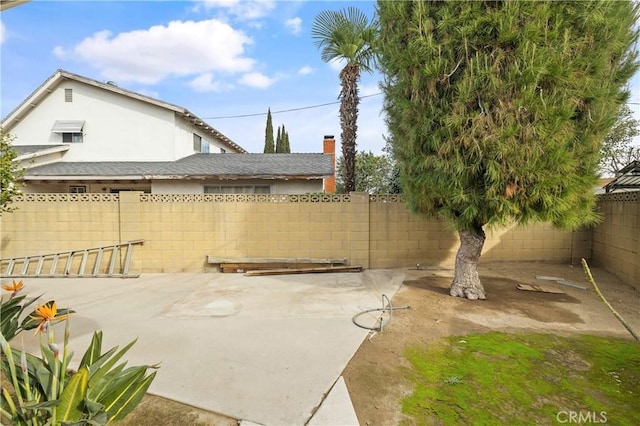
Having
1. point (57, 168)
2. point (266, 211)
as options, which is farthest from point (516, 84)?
point (57, 168)

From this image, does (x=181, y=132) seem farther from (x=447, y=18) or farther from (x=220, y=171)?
(x=447, y=18)

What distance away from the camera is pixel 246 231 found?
8570mm

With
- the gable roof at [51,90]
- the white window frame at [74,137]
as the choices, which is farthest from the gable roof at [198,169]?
the gable roof at [51,90]

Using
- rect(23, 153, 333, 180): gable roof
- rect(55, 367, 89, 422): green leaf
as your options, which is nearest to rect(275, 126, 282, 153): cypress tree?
rect(23, 153, 333, 180): gable roof

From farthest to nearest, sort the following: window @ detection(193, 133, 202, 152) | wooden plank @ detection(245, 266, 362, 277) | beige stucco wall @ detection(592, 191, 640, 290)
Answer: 1. window @ detection(193, 133, 202, 152)
2. wooden plank @ detection(245, 266, 362, 277)
3. beige stucco wall @ detection(592, 191, 640, 290)

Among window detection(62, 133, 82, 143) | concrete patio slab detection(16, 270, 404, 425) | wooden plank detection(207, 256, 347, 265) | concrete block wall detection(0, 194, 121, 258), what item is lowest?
concrete patio slab detection(16, 270, 404, 425)

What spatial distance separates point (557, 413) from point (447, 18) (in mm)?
5334

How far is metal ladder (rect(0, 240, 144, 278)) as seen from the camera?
810 centimetres

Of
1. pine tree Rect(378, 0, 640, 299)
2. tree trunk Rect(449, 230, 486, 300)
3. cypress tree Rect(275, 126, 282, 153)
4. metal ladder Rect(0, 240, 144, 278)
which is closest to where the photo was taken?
pine tree Rect(378, 0, 640, 299)

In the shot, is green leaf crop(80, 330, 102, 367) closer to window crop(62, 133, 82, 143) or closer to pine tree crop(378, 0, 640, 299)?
pine tree crop(378, 0, 640, 299)

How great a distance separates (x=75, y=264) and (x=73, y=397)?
26.5 ft

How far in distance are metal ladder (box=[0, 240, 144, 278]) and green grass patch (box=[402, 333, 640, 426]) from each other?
7.45 meters

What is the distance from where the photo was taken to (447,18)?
5.12 m

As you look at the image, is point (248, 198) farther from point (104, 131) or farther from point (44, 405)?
point (104, 131)
